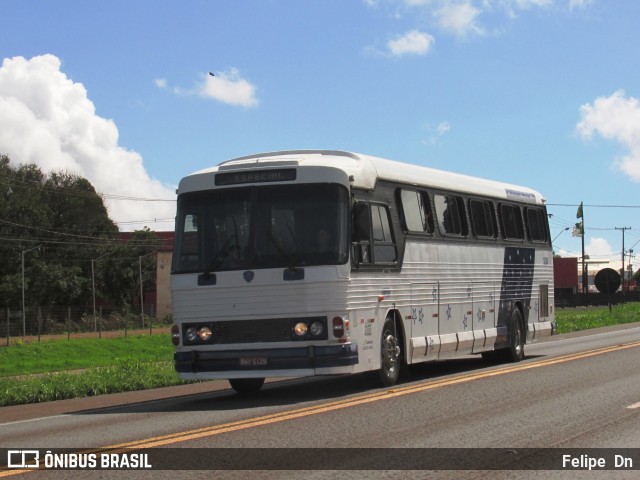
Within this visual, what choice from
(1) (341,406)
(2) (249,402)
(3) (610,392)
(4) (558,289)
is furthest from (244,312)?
(4) (558,289)

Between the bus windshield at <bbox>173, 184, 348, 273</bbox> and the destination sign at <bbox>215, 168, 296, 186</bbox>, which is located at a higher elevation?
the destination sign at <bbox>215, 168, 296, 186</bbox>

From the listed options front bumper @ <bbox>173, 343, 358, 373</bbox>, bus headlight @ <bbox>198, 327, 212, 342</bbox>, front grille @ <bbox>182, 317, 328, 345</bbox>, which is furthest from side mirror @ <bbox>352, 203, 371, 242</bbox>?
bus headlight @ <bbox>198, 327, 212, 342</bbox>

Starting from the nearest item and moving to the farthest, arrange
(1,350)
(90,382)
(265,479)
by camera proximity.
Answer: (265,479)
(90,382)
(1,350)

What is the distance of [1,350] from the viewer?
5638 cm

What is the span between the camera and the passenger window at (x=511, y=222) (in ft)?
76.0

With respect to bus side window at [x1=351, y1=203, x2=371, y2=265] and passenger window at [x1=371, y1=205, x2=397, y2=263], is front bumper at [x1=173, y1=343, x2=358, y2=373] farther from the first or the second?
passenger window at [x1=371, y1=205, x2=397, y2=263]

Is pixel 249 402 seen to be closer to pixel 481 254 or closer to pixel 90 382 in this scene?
pixel 90 382

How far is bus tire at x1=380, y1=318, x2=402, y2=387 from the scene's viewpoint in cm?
1678

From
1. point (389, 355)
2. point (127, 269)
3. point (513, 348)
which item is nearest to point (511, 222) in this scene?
A: point (513, 348)

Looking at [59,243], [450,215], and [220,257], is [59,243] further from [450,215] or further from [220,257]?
[220,257]

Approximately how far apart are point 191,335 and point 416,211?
472 centimetres

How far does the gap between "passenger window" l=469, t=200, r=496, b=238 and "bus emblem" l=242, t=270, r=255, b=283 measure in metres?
6.94

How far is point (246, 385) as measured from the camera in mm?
17203

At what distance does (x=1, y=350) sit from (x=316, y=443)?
48344 mm
